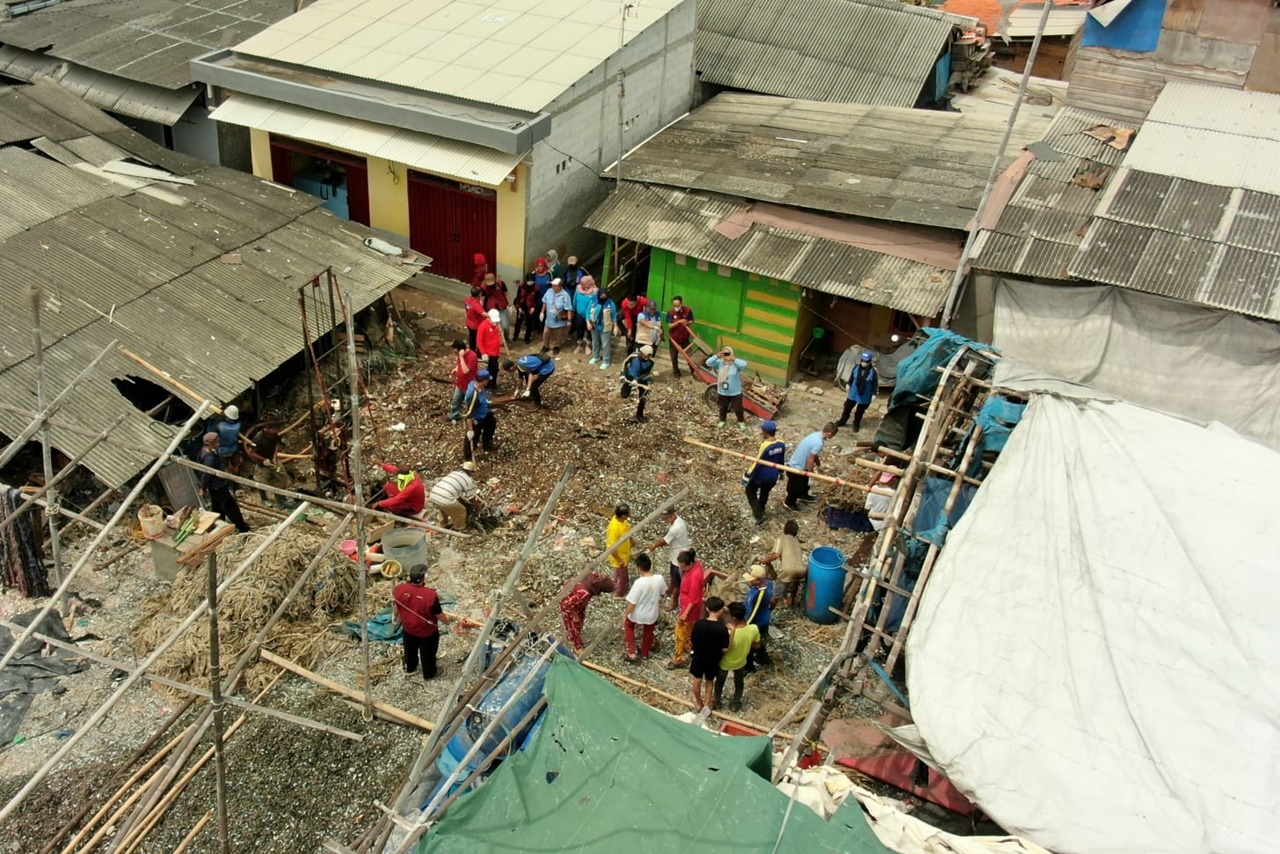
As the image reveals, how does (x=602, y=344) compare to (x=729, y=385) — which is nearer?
(x=729, y=385)

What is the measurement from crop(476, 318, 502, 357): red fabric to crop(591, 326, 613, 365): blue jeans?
1.91 m

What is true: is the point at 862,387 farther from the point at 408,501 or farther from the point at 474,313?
the point at 408,501

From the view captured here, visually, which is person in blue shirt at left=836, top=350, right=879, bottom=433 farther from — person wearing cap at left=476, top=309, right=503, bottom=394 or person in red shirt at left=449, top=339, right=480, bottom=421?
→ person in red shirt at left=449, top=339, right=480, bottom=421

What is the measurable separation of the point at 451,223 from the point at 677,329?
5.16 meters

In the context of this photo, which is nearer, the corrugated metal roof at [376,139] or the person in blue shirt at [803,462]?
the person in blue shirt at [803,462]

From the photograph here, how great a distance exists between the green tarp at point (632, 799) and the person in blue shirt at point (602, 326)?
34.4ft

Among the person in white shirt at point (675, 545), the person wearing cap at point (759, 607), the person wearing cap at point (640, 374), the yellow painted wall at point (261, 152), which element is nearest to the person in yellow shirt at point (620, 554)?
the person in white shirt at point (675, 545)

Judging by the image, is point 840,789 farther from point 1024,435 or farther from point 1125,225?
point 1125,225

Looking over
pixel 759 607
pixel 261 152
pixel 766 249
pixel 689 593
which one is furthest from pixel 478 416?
pixel 261 152

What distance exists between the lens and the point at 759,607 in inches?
484

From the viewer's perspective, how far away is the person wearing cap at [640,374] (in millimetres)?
17438

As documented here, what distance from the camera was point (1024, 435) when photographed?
38.5 ft

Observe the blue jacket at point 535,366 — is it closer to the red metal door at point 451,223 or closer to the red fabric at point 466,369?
the red fabric at point 466,369

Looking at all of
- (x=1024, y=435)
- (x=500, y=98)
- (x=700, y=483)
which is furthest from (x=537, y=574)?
(x=500, y=98)
